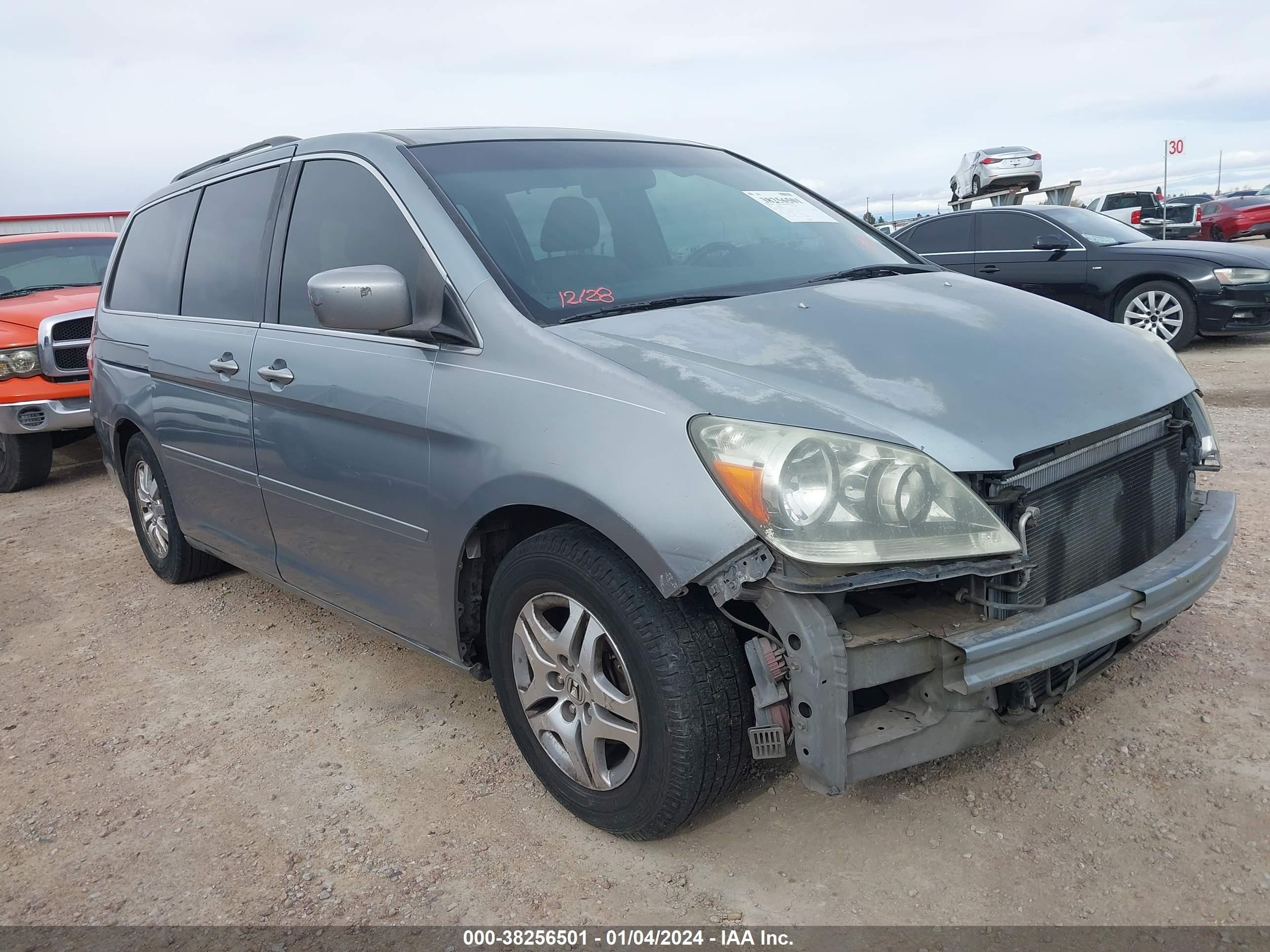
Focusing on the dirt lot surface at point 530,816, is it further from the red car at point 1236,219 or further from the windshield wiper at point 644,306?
the red car at point 1236,219

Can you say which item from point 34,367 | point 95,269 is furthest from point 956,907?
point 95,269

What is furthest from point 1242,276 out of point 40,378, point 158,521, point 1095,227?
point 40,378

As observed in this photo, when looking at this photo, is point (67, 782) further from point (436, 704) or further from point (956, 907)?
point (956, 907)

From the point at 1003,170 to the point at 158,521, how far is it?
16.2 meters

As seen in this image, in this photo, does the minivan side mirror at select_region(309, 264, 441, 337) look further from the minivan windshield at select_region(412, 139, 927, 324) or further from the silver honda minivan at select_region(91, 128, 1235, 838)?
the minivan windshield at select_region(412, 139, 927, 324)

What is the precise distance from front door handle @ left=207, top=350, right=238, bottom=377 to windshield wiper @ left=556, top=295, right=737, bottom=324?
4.93ft

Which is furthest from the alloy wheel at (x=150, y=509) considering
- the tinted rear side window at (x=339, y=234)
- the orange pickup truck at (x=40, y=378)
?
the orange pickup truck at (x=40, y=378)

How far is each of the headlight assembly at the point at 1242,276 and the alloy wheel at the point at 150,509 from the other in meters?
8.47

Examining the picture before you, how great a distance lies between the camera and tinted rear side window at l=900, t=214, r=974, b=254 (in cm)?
997

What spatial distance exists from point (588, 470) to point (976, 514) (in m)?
0.82

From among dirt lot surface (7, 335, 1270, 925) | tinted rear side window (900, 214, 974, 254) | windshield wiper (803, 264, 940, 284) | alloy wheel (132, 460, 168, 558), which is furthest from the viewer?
tinted rear side window (900, 214, 974, 254)

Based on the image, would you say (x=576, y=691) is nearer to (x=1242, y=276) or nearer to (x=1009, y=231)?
(x=1242, y=276)

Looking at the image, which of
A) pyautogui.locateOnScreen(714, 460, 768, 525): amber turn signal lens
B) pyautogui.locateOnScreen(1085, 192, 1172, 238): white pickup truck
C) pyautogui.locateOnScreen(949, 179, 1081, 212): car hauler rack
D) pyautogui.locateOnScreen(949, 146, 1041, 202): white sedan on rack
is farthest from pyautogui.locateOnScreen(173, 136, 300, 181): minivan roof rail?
pyautogui.locateOnScreen(1085, 192, 1172, 238): white pickup truck

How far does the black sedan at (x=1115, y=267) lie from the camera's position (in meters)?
8.55
